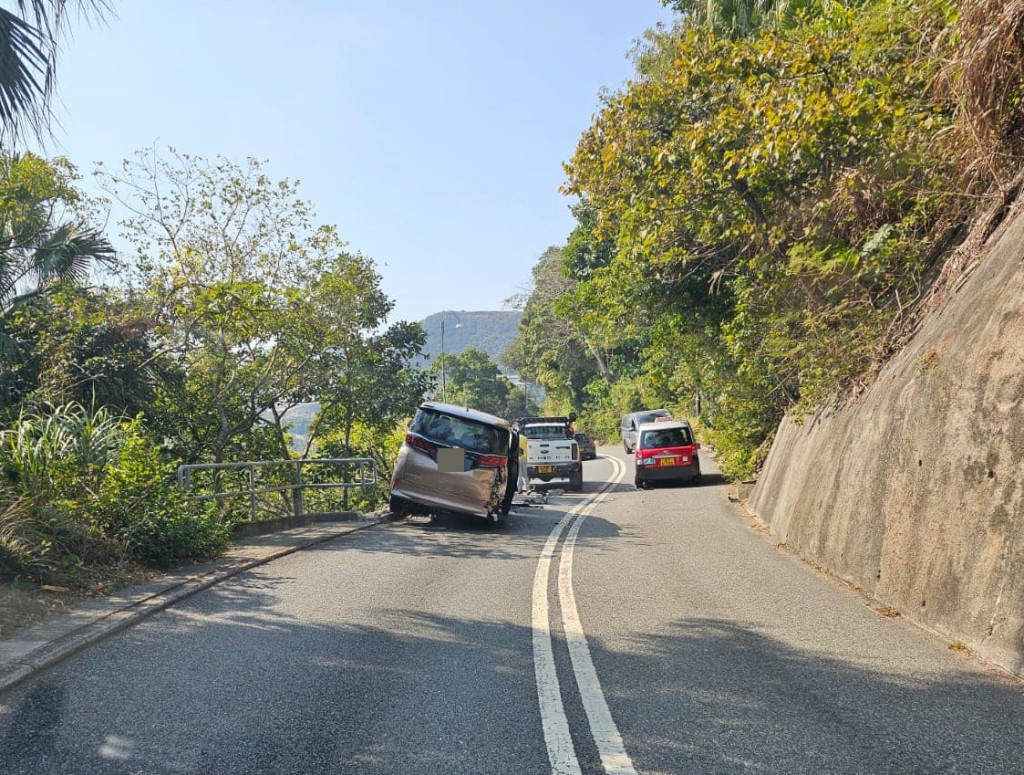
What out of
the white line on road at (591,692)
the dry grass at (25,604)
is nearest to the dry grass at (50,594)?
the dry grass at (25,604)

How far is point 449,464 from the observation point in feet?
43.7

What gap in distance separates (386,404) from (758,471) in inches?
416

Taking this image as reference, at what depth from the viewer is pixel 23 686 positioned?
15.9 ft

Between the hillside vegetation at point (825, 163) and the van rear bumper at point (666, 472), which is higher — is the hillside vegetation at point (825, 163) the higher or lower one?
the higher one

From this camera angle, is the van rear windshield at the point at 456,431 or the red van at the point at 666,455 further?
the red van at the point at 666,455

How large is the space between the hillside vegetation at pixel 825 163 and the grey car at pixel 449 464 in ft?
15.2

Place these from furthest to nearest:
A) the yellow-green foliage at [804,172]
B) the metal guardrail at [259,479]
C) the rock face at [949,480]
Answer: the metal guardrail at [259,479] → the yellow-green foliage at [804,172] → the rock face at [949,480]

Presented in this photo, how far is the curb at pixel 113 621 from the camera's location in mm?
5059

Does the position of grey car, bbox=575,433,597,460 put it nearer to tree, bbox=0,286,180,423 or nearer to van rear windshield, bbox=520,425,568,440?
van rear windshield, bbox=520,425,568,440

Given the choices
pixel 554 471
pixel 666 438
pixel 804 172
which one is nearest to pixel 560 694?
pixel 804 172

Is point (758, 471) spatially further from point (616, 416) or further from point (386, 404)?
point (616, 416)

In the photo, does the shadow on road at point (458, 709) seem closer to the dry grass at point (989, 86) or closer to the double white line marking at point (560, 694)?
the double white line marking at point (560, 694)

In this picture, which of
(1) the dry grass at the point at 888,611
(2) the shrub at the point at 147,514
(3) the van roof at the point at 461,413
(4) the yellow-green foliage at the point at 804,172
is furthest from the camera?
(3) the van roof at the point at 461,413

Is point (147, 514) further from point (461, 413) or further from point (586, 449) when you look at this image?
point (586, 449)
